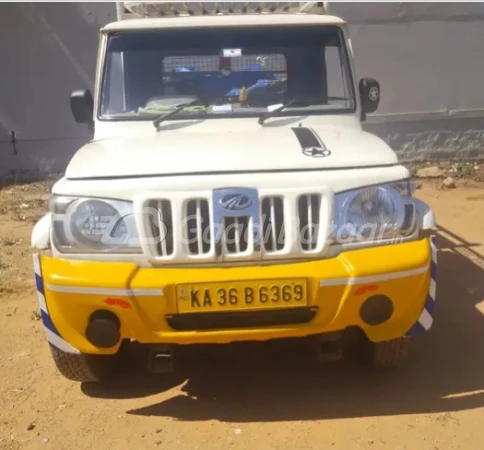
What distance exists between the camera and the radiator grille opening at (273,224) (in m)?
3.35

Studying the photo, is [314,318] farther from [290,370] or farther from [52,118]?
[52,118]

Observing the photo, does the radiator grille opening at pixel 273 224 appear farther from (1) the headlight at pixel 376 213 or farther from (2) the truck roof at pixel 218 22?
(2) the truck roof at pixel 218 22

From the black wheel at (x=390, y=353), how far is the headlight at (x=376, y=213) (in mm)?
628

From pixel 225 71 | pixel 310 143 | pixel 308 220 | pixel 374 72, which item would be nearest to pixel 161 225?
pixel 308 220

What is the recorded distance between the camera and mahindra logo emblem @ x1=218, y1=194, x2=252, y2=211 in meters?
3.31

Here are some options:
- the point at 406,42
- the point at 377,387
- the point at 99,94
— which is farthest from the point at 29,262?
the point at 406,42

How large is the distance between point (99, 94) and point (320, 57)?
1.37 m

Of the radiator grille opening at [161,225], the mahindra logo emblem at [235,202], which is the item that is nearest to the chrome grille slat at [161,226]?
the radiator grille opening at [161,225]

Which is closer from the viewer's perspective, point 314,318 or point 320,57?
point 314,318

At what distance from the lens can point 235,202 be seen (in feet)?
10.9

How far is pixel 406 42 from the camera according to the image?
10.8m

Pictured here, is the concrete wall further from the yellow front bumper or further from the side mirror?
the yellow front bumper

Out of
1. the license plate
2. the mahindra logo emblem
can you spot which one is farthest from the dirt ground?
the mahindra logo emblem

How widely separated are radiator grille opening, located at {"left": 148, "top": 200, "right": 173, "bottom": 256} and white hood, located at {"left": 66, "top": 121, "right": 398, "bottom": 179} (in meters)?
0.16
